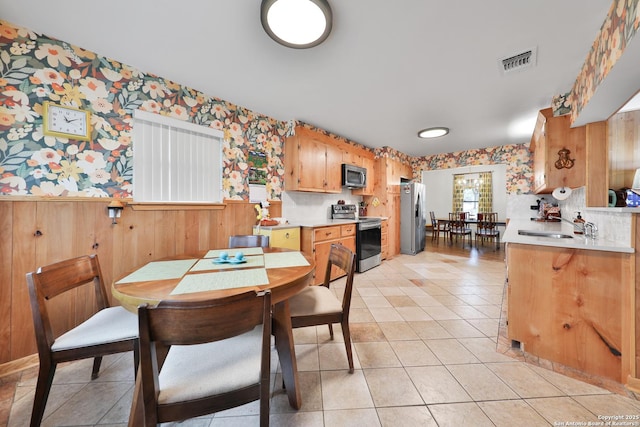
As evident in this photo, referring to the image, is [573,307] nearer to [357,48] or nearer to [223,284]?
[223,284]

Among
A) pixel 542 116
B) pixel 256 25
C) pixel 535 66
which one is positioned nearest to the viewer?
pixel 256 25

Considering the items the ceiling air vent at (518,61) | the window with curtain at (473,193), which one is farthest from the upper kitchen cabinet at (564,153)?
the window with curtain at (473,193)

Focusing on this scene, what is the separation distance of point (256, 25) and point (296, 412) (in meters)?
2.48

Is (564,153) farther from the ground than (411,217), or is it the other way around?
(564,153)

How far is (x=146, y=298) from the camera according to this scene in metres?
0.93

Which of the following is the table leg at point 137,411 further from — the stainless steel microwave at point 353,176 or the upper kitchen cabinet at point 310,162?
the stainless steel microwave at point 353,176

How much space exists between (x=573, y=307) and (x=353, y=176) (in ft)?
10.5

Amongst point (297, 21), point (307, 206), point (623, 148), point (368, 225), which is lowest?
point (368, 225)

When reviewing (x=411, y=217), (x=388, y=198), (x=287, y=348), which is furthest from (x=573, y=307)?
(x=411, y=217)

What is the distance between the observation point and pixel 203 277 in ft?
3.95

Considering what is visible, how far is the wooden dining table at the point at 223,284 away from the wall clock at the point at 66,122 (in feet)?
4.29

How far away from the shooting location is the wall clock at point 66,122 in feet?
5.52

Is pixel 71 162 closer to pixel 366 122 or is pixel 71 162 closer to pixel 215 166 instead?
pixel 215 166

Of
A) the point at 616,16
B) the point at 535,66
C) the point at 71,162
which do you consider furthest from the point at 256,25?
the point at 535,66
